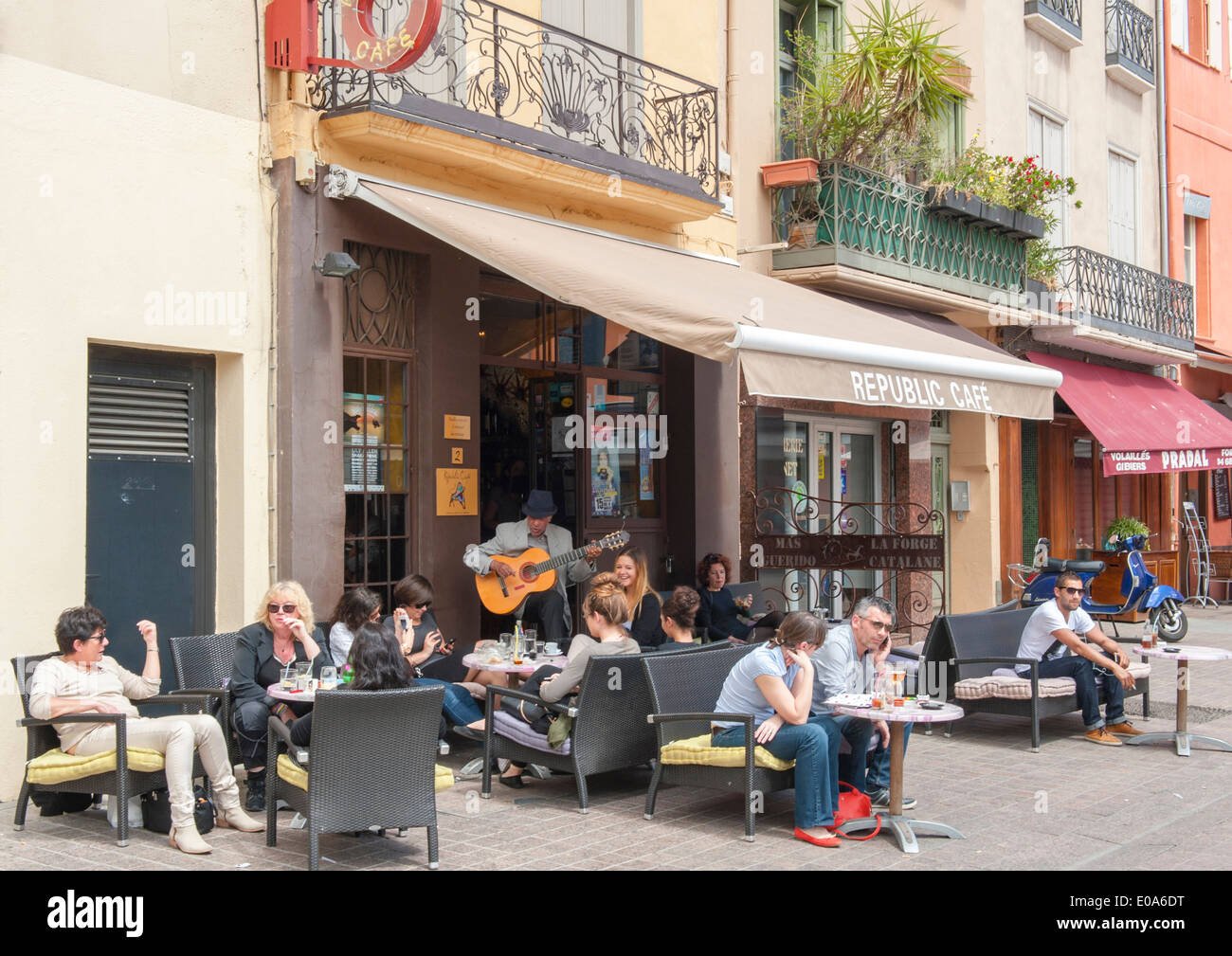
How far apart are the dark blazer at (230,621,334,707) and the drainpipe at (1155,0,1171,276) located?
1805 cm

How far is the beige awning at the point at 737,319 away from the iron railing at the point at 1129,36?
445 inches

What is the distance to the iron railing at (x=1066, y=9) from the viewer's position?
59.1 ft

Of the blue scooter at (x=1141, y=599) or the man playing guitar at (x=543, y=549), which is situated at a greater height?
the man playing guitar at (x=543, y=549)

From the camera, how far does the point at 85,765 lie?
6277 mm

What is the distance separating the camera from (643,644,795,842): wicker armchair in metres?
6.61

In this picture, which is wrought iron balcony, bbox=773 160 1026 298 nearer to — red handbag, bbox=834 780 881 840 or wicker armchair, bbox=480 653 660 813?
wicker armchair, bbox=480 653 660 813

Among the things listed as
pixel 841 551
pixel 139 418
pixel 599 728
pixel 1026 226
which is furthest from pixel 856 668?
pixel 1026 226

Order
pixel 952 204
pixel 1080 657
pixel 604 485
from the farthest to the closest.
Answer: pixel 952 204, pixel 604 485, pixel 1080 657

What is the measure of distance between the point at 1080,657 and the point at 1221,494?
51.3ft

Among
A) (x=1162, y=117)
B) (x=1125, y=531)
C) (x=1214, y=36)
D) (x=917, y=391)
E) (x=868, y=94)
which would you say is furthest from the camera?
(x=1214, y=36)

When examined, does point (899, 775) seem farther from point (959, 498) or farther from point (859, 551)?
point (959, 498)

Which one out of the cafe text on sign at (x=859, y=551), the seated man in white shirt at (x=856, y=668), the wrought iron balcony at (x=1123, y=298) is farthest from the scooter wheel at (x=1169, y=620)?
the seated man in white shirt at (x=856, y=668)

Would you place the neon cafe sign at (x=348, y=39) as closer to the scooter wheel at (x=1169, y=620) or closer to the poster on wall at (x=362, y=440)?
the poster on wall at (x=362, y=440)

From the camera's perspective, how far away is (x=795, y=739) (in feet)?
21.6
